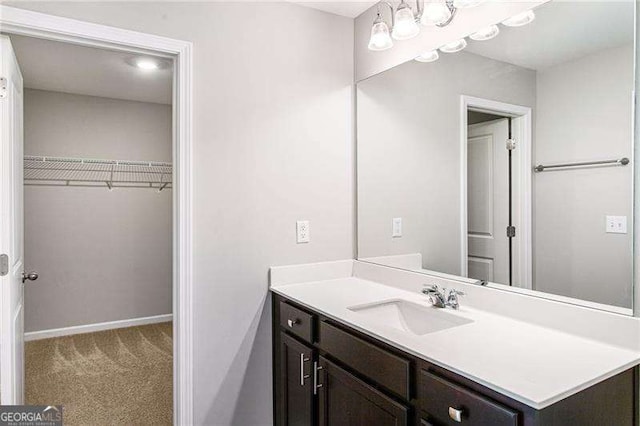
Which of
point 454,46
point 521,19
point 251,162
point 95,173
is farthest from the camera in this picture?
point 95,173

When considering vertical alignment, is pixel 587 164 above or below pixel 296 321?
above

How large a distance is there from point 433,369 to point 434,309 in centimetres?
51

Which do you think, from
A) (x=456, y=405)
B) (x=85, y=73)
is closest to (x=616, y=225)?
(x=456, y=405)

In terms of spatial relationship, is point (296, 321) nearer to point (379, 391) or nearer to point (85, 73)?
point (379, 391)

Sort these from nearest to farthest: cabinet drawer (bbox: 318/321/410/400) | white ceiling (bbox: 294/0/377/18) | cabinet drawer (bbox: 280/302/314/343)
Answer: cabinet drawer (bbox: 318/321/410/400) → cabinet drawer (bbox: 280/302/314/343) → white ceiling (bbox: 294/0/377/18)

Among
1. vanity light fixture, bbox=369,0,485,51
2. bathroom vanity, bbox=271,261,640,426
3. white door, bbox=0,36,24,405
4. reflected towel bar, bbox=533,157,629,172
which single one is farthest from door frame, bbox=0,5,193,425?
reflected towel bar, bbox=533,157,629,172

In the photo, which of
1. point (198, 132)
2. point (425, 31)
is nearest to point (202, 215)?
point (198, 132)

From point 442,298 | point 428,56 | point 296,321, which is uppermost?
point 428,56

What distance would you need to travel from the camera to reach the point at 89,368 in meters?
3.04

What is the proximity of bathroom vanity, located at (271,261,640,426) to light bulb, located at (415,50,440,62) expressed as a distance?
40.8 inches

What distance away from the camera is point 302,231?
2119 millimetres

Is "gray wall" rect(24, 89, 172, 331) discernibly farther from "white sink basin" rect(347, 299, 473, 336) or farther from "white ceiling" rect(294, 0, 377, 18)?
"white sink basin" rect(347, 299, 473, 336)

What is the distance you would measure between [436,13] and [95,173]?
357 centimetres

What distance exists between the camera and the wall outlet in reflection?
2.12 m
